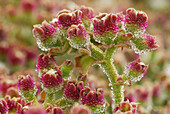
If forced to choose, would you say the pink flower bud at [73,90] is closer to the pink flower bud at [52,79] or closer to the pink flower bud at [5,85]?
the pink flower bud at [52,79]

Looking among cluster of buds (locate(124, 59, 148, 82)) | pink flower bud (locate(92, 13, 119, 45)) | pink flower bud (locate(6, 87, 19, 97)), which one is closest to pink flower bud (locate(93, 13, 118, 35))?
pink flower bud (locate(92, 13, 119, 45))

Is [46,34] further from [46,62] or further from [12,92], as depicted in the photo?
[12,92]

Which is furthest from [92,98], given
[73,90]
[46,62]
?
[46,62]

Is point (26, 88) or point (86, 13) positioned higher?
point (86, 13)

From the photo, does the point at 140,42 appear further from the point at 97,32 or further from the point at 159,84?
the point at 159,84

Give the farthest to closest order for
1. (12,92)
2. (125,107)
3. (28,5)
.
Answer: (28,5) → (12,92) → (125,107)

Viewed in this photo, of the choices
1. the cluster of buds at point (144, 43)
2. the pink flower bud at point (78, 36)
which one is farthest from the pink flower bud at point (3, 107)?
the cluster of buds at point (144, 43)

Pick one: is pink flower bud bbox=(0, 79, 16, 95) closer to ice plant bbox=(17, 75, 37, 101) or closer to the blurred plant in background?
the blurred plant in background
